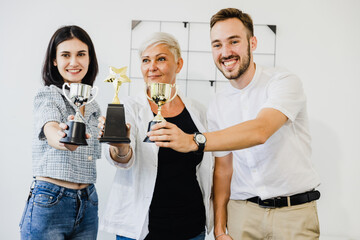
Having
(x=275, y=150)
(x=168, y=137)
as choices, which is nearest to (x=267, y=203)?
(x=275, y=150)

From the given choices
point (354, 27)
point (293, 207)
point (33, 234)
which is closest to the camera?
point (33, 234)

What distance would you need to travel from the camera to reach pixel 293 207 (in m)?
1.56

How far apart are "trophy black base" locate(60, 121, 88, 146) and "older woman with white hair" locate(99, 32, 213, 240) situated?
0.79ft

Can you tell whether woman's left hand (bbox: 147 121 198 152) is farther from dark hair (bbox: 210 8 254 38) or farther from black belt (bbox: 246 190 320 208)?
dark hair (bbox: 210 8 254 38)

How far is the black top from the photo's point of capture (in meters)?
1.63

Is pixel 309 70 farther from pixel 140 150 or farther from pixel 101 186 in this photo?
pixel 101 186

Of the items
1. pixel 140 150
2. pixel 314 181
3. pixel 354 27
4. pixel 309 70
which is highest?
pixel 354 27

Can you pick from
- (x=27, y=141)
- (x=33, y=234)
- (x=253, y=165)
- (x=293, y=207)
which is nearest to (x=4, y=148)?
(x=27, y=141)

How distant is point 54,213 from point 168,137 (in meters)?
0.69

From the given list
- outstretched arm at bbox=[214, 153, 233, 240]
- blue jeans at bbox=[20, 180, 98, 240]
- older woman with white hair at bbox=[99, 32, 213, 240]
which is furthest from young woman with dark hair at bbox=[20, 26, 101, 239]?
outstretched arm at bbox=[214, 153, 233, 240]

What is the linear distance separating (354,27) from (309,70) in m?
0.50

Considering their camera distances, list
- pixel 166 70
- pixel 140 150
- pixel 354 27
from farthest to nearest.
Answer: pixel 354 27 < pixel 166 70 < pixel 140 150

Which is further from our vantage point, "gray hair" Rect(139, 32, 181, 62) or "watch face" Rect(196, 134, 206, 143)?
"gray hair" Rect(139, 32, 181, 62)

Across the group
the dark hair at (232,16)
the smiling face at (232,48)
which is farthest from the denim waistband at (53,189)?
Answer: the dark hair at (232,16)
